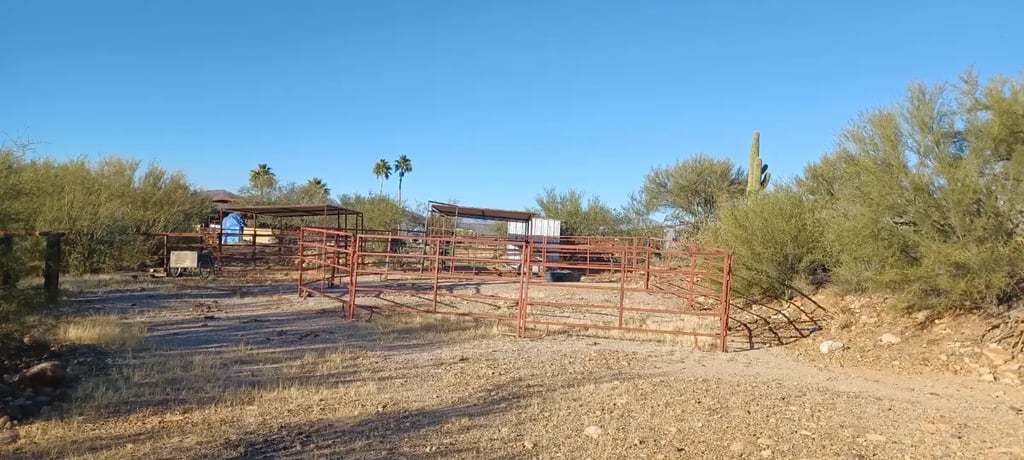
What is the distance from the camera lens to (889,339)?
10594mm

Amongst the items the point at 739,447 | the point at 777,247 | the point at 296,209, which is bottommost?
the point at 739,447

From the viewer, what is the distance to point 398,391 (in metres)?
7.34

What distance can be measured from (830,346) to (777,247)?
16.5 feet

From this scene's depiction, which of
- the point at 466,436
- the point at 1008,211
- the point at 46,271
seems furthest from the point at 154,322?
→ the point at 1008,211

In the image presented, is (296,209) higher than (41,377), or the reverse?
(296,209)

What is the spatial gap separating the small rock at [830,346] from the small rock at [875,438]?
16.6 ft

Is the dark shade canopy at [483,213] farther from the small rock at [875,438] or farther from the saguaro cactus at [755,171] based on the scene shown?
the small rock at [875,438]

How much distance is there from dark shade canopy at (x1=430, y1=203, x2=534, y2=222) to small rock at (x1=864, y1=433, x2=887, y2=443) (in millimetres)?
20009

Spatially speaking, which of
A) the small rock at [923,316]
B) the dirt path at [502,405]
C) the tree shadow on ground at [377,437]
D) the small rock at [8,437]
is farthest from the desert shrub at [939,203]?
the small rock at [8,437]

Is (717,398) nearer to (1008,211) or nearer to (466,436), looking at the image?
(466,436)

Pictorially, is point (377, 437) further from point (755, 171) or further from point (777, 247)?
point (755, 171)

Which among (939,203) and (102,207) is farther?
(102,207)

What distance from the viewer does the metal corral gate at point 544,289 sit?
462 inches

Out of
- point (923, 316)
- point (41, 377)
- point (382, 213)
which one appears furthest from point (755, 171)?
point (382, 213)
